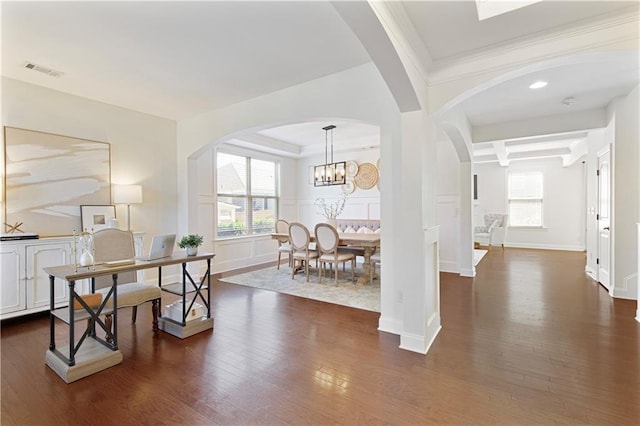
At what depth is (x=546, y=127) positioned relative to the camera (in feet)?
16.2

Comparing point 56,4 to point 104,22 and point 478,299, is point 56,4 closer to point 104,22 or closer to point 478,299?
point 104,22

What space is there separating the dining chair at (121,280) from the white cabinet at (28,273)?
1036mm

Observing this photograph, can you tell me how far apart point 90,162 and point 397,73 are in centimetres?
411

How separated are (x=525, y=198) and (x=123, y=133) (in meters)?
10.2

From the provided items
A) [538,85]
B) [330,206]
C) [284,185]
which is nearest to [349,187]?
[330,206]

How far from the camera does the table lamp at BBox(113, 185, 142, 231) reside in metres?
4.11

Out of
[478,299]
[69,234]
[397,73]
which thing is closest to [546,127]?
[478,299]

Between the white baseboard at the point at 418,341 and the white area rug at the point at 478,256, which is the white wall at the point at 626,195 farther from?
the white baseboard at the point at 418,341

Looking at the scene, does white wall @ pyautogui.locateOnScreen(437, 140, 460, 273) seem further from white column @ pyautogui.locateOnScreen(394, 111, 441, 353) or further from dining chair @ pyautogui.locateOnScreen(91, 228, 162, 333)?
dining chair @ pyautogui.locateOnScreen(91, 228, 162, 333)

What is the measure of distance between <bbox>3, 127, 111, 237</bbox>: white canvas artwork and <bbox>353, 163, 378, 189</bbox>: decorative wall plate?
490 centimetres

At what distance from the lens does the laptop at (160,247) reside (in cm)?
281

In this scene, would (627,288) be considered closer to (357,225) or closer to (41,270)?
(357,225)

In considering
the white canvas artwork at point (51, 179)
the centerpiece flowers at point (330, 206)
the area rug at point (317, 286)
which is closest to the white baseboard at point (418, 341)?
the area rug at point (317, 286)

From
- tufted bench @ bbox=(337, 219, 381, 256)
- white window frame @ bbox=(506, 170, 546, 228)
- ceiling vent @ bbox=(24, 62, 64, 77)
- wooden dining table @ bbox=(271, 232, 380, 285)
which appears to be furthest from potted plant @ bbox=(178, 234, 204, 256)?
white window frame @ bbox=(506, 170, 546, 228)
